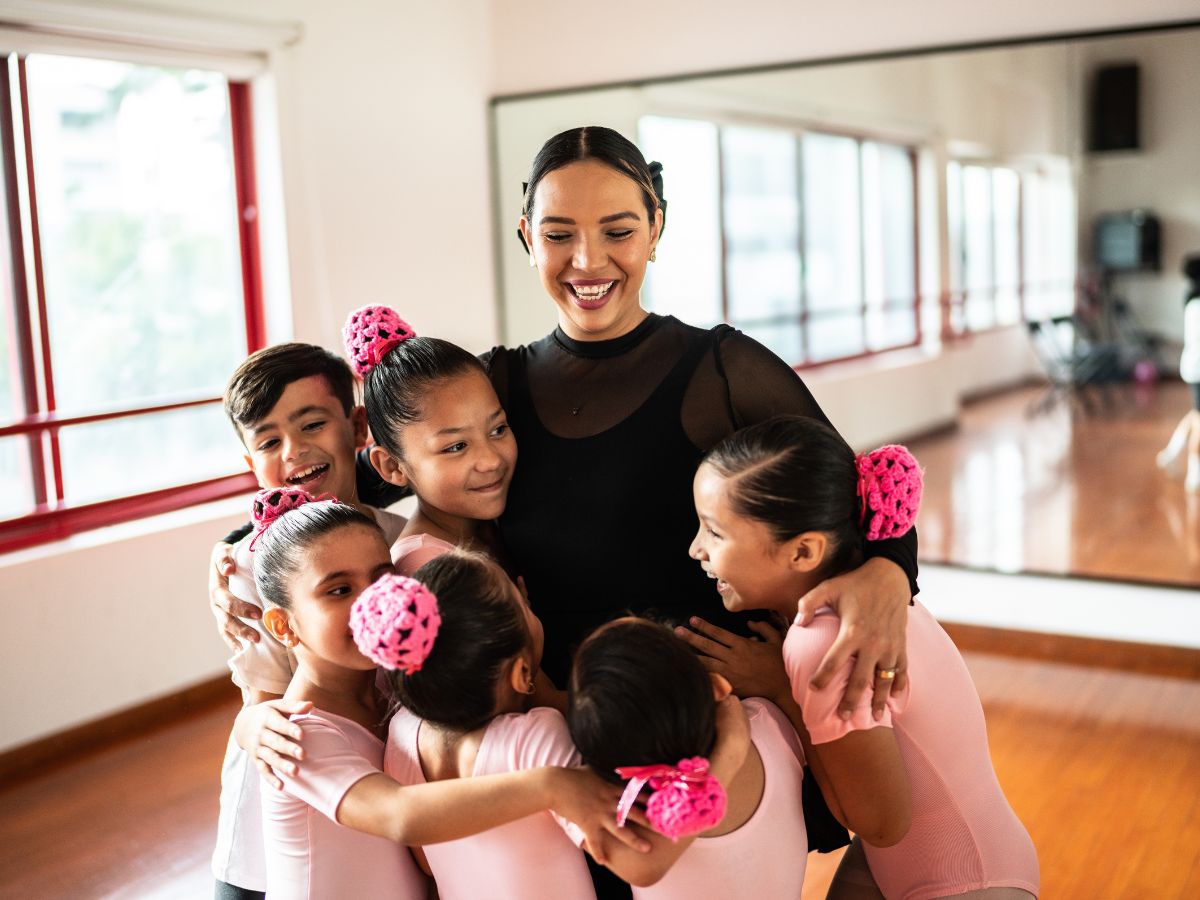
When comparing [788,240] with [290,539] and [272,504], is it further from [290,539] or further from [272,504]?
[290,539]

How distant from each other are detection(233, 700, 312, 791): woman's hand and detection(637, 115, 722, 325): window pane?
395 centimetres

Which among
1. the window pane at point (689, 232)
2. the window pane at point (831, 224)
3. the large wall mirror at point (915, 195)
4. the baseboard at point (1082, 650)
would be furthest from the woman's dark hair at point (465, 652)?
the window pane at point (831, 224)

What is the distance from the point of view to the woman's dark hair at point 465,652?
140cm

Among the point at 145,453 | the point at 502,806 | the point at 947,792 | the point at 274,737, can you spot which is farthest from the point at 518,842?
the point at 145,453

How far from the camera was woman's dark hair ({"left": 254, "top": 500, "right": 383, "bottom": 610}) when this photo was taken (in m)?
1.60

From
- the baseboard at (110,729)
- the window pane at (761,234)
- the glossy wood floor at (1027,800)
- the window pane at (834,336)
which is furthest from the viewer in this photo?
the window pane at (761,234)

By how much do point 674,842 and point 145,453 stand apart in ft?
11.3

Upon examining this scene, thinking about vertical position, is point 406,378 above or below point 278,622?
above

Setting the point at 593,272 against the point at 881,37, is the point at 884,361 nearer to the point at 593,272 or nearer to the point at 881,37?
the point at 881,37

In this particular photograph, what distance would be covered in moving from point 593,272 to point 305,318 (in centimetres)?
313

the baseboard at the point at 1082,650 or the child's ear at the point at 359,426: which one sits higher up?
the child's ear at the point at 359,426

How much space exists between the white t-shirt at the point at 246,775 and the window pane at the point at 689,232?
366 centimetres

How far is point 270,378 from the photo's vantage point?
1.98 meters

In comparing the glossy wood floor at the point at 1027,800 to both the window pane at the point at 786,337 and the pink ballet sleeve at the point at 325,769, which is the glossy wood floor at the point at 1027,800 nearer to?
the pink ballet sleeve at the point at 325,769
